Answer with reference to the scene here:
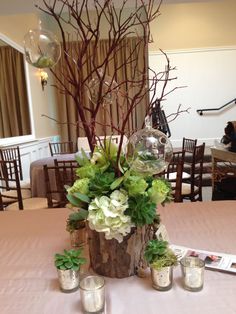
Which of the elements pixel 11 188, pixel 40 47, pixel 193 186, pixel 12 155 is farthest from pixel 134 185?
pixel 12 155

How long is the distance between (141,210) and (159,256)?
0.16 m

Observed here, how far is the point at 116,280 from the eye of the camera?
0.92 metres

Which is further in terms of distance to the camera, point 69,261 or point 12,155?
point 12,155

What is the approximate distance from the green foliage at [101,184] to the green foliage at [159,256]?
0.73ft

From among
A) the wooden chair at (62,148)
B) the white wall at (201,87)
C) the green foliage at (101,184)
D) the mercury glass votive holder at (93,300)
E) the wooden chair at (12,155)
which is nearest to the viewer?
the mercury glass votive holder at (93,300)

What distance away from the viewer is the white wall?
20.1ft

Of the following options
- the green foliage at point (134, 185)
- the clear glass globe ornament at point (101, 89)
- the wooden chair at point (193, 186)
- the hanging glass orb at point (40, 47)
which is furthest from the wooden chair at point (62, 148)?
the green foliage at point (134, 185)

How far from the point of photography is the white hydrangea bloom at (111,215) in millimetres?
829

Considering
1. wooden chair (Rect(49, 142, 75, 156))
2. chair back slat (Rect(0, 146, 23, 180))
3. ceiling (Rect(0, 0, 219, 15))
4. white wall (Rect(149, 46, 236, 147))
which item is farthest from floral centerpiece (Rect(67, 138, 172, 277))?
white wall (Rect(149, 46, 236, 147))

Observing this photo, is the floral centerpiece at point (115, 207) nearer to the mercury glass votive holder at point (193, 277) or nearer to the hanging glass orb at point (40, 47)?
the mercury glass votive holder at point (193, 277)

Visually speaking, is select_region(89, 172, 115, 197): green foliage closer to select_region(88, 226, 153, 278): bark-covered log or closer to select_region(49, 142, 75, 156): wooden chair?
select_region(88, 226, 153, 278): bark-covered log

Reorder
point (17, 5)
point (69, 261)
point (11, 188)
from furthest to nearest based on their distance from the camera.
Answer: point (17, 5) → point (11, 188) → point (69, 261)

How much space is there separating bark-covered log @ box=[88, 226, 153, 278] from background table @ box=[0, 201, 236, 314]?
1.2 inches

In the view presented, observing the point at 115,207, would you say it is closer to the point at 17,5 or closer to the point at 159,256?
the point at 159,256
